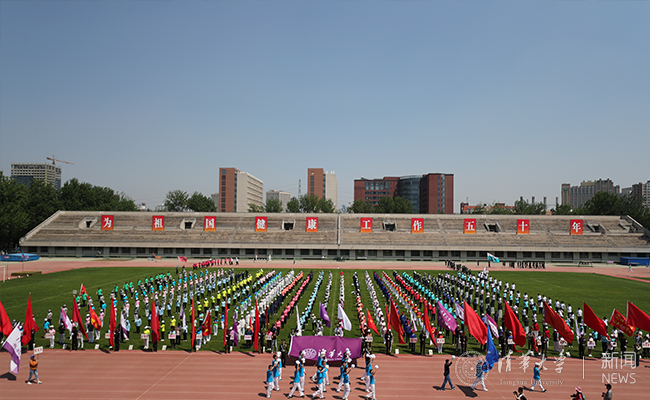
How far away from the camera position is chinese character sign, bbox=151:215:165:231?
200ft

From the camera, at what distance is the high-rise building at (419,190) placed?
131 metres

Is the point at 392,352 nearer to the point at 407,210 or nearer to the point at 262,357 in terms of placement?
the point at 262,357

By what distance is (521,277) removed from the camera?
39.8m

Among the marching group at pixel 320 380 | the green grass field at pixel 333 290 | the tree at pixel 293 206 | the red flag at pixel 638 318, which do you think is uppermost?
the tree at pixel 293 206

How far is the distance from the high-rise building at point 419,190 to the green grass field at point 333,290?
85.3 meters

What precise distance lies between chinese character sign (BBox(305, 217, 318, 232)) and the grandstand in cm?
81

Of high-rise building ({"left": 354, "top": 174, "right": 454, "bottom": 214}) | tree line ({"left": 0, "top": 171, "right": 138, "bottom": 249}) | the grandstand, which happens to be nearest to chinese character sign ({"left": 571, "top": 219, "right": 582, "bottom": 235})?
the grandstand

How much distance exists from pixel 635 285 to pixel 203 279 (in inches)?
1442

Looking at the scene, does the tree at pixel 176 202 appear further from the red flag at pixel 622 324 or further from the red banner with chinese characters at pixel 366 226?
the red flag at pixel 622 324

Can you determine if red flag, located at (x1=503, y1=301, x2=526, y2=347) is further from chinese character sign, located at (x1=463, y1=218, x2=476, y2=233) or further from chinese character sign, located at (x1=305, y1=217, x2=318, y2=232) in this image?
chinese character sign, located at (x1=463, y1=218, x2=476, y2=233)

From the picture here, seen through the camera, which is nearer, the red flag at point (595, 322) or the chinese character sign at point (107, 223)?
the red flag at point (595, 322)

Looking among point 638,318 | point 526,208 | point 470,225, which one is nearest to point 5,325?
point 638,318

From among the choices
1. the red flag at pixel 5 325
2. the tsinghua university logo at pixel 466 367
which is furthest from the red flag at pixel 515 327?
the red flag at pixel 5 325

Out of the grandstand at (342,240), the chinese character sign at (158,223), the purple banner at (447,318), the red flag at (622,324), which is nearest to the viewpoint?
the red flag at (622,324)
